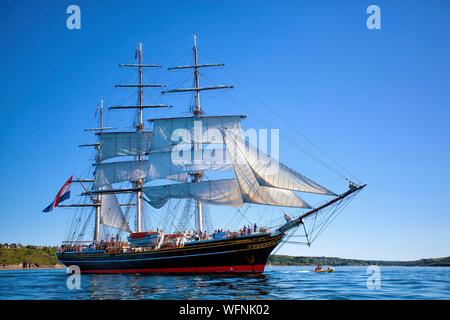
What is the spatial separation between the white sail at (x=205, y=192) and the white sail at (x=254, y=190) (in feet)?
22.8

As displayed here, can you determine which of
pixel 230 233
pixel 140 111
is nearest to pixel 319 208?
pixel 230 233

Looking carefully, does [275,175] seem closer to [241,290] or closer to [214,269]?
[214,269]

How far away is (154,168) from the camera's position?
61406 millimetres

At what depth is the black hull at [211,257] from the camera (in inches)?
1761

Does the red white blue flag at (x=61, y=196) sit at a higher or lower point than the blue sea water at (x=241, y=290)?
higher

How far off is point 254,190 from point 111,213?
3144cm

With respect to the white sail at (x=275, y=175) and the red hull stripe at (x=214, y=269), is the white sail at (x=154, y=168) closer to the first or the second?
the white sail at (x=275, y=175)

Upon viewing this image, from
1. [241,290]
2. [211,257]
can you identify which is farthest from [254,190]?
[241,290]

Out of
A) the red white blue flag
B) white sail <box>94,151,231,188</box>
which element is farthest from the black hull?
white sail <box>94,151,231,188</box>

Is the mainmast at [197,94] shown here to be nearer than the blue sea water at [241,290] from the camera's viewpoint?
No

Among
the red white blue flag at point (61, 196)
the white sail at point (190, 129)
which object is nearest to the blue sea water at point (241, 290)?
the red white blue flag at point (61, 196)
